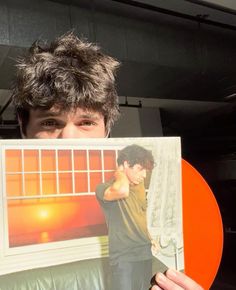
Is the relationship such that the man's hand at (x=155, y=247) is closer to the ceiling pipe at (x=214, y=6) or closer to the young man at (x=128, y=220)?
the young man at (x=128, y=220)

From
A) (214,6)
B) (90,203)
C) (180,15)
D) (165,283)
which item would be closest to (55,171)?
(90,203)

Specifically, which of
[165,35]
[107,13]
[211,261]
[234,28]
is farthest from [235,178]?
[211,261]

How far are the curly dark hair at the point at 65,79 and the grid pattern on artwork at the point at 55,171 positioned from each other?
0.33 ft

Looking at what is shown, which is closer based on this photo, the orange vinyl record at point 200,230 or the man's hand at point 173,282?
the man's hand at point 173,282

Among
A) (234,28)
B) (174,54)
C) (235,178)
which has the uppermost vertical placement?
(234,28)

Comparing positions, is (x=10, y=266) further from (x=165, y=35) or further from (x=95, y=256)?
(x=165, y=35)

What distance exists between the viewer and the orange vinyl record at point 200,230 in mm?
536

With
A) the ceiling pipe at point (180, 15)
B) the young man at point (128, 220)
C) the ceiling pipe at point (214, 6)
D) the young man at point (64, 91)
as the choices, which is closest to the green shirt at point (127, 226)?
the young man at point (128, 220)

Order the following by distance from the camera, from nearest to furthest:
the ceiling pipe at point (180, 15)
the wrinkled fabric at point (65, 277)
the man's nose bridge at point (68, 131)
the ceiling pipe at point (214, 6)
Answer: the wrinkled fabric at point (65, 277), the man's nose bridge at point (68, 131), the ceiling pipe at point (180, 15), the ceiling pipe at point (214, 6)

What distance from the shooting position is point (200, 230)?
555 mm

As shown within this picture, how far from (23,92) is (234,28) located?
8.07 feet

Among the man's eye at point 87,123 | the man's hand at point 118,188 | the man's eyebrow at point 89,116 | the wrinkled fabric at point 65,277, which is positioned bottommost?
the wrinkled fabric at point 65,277

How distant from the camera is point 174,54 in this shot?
2566 millimetres

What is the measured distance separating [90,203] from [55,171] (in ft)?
0.16
